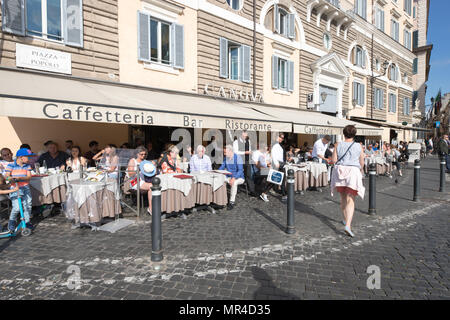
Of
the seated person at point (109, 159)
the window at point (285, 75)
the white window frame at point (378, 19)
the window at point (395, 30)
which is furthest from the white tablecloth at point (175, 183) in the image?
the window at point (395, 30)

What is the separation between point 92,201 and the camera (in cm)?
474

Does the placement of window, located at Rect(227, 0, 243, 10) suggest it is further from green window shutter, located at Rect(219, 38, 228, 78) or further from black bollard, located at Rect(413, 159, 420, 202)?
black bollard, located at Rect(413, 159, 420, 202)

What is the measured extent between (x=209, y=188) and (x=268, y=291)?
3.29 meters

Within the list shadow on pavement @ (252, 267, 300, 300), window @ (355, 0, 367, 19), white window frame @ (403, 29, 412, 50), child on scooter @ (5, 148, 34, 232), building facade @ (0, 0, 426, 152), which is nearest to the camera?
shadow on pavement @ (252, 267, 300, 300)

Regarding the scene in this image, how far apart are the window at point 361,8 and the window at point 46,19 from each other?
59.7ft

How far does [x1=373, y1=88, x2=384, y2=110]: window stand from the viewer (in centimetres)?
2106

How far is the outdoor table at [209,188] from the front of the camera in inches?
231

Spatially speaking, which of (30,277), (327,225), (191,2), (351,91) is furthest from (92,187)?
(351,91)

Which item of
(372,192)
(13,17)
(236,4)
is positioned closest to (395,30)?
(236,4)

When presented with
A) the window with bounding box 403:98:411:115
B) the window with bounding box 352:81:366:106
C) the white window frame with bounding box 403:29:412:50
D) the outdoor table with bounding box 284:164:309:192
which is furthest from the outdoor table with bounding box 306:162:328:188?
the white window frame with bounding box 403:29:412:50

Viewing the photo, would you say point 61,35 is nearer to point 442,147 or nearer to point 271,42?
point 271,42

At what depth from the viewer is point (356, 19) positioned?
18.1 m

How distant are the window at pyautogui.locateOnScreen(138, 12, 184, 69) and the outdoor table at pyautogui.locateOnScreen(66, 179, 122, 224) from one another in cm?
522

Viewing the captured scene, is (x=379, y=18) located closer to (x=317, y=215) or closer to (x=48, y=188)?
(x=317, y=215)
